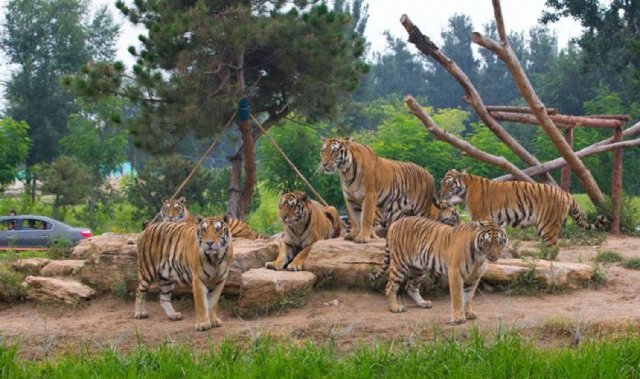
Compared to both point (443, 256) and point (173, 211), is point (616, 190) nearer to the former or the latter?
point (173, 211)

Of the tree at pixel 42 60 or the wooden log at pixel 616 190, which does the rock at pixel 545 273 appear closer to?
the wooden log at pixel 616 190

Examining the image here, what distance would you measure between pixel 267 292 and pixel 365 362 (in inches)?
91.4

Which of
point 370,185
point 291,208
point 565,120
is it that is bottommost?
point 291,208

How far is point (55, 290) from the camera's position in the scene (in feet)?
29.2

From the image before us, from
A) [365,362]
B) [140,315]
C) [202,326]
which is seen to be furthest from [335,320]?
[140,315]

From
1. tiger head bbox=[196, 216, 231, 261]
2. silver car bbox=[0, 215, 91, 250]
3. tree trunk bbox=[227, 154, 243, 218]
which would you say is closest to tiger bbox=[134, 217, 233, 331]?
tiger head bbox=[196, 216, 231, 261]

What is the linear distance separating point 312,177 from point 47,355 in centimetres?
1614

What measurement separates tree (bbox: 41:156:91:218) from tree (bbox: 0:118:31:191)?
2.98 ft

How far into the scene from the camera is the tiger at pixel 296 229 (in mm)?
8555

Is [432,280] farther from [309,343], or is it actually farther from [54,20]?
[54,20]

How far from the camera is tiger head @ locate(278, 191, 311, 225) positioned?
28.0 ft

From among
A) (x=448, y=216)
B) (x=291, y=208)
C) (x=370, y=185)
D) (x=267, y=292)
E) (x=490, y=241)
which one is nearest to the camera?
(x=490, y=241)

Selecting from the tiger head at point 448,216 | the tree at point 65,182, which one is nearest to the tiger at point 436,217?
the tiger head at point 448,216

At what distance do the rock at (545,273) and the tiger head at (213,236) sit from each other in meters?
2.67
